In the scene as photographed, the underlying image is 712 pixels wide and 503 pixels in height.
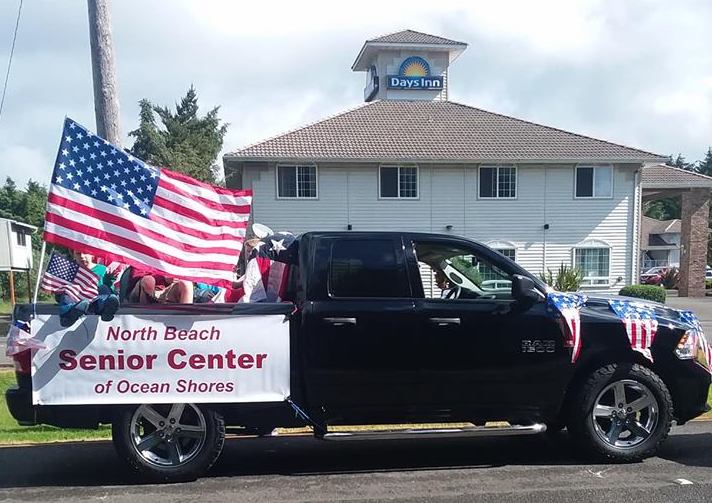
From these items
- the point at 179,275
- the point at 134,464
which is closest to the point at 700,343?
the point at 179,275

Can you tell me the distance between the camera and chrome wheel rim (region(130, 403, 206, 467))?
16.9ft

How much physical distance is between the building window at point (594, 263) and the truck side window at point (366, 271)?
23.7 meters

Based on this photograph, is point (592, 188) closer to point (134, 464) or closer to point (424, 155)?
point (424, 155)

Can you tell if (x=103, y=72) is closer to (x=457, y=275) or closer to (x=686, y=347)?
(x=457, y=275)

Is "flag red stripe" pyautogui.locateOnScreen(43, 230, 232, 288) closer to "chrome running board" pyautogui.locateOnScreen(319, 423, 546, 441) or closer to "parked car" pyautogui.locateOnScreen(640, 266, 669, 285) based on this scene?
"chrome running board" pyautogui.locateOnScreen(319, 423, 546, 441)

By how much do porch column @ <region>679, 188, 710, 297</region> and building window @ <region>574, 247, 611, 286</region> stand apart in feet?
26.0

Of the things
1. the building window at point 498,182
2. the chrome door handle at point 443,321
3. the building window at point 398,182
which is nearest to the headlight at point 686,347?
the chrome door handle at point 443,321

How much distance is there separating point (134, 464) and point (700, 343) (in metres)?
4.75

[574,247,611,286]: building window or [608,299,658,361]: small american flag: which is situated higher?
[608,299,658,361]: small american flag

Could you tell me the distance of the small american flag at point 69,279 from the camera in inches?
218

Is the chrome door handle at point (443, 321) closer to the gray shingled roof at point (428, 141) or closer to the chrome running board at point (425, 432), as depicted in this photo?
the chrome running board at point (425, 432)

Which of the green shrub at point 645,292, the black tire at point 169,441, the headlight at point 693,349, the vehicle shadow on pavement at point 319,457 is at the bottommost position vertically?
the green shrub at point 645,292

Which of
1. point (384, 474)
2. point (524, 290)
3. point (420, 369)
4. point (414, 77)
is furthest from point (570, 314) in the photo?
point (414, 77)

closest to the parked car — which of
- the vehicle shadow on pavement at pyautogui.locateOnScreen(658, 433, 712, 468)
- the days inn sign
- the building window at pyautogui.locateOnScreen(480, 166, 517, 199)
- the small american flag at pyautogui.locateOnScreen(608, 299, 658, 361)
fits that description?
the building window at pyautogui.locateOnScreen(480, 166, 517, 199)
